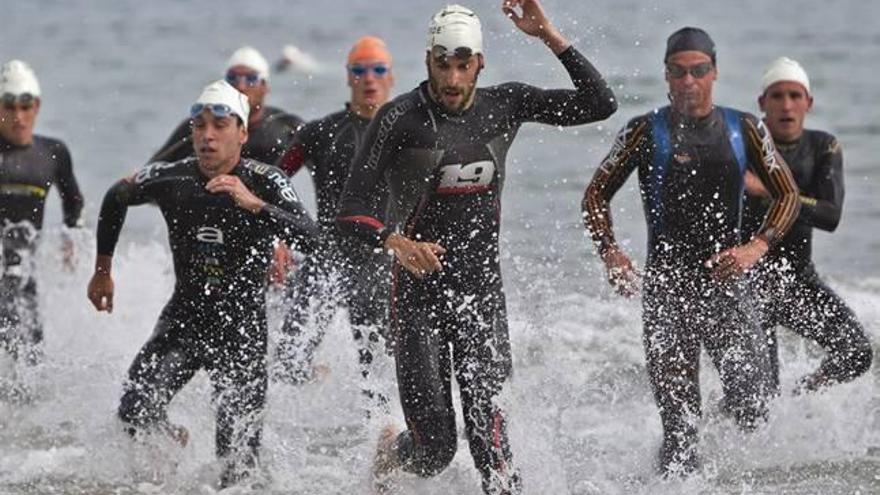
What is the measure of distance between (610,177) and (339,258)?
7.45 feet

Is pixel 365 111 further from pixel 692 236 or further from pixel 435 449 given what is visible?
pixel 435 449

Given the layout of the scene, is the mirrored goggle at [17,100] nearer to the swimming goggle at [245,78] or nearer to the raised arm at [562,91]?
the swimming goggle at [245,78]

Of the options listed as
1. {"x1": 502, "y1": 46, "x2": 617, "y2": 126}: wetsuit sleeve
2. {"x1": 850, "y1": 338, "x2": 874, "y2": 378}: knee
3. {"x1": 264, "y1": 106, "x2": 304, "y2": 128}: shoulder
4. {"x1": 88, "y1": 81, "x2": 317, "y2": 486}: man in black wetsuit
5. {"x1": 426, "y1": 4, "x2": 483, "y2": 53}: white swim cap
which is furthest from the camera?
{"x1": 264, "y1": 106, "x2": 304, "y2": 128}: shoulder

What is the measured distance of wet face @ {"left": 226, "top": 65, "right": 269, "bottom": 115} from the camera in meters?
13.0

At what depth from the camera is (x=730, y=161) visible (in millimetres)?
9148

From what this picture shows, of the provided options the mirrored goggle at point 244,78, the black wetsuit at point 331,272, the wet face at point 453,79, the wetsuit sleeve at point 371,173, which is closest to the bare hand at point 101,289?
the black wetsuit at point 331,272

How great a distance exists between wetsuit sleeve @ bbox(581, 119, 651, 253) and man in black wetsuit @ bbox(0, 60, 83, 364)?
180 inches

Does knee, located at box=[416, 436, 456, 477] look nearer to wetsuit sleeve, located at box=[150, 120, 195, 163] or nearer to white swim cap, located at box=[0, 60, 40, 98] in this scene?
wetsuit sleeve, located at box=[150, 120, 195, 163]

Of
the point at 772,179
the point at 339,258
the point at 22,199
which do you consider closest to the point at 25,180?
the point at 22,199

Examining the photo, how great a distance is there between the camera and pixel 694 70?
919cm

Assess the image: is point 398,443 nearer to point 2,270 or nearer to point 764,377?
point 764,377

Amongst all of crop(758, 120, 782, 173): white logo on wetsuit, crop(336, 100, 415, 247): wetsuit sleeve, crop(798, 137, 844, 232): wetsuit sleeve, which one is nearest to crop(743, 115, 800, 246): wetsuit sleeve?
crop(758, 120, 782, 173): white logo on wetsuit

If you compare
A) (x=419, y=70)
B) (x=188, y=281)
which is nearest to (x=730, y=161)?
(x=188, y=281)

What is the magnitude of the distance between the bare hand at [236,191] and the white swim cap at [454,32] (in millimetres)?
1262
